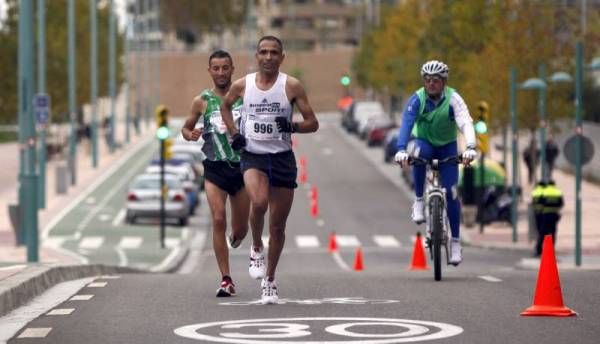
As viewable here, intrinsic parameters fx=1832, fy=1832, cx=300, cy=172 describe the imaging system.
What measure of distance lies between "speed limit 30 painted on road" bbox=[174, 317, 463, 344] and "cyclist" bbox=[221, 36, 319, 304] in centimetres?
164

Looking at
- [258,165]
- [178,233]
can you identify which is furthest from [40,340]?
→ [178,233]

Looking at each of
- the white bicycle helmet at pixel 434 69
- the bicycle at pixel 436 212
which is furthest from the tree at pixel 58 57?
the white bicycle helmet at pixel 434 69

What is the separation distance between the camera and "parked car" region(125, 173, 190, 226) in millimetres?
52500

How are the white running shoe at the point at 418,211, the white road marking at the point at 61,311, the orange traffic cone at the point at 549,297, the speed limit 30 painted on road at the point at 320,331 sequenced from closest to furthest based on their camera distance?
the speed limit 30 painted on road at the point at 320,331, the orange traffic cone at the point at 549,297, the white road marking at the point at 61,311, the white running shoe at the point at 418,211

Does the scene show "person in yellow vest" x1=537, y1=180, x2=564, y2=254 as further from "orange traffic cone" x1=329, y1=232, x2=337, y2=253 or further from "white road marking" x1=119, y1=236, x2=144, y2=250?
"white road marking" x1=119, y1=236, x2=144, y2=250

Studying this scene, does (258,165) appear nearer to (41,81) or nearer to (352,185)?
(41,81)

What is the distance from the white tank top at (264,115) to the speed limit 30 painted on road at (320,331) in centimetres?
181

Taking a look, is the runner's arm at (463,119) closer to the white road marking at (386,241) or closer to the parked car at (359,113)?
the white road marking at (386,241)

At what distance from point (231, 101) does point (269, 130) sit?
382 mm

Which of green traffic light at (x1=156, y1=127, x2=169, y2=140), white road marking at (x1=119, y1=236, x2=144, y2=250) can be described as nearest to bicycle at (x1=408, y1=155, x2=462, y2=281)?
green traffic light at (x1=156, y1=127, x2=169, y2=140)

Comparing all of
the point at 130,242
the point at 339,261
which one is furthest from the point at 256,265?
the point at 130,242

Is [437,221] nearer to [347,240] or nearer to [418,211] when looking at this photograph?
[418,211]

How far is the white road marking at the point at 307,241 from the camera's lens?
160ft

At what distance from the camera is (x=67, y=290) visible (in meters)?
15.9
